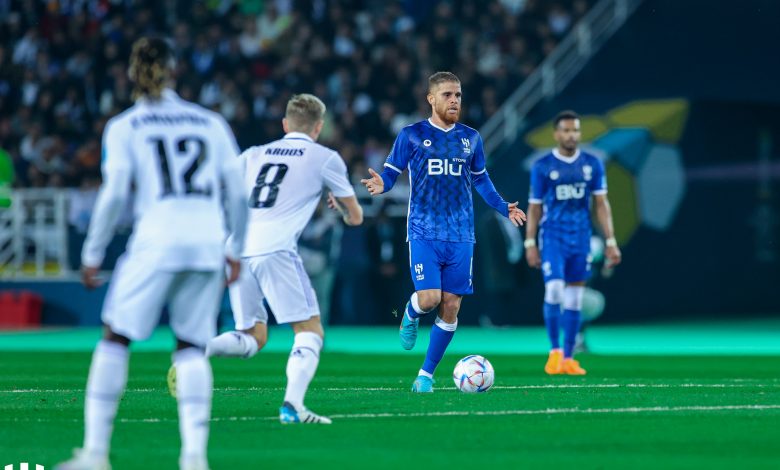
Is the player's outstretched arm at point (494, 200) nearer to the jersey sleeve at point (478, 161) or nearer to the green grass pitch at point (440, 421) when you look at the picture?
the jersey sleeve at point (478, 161)

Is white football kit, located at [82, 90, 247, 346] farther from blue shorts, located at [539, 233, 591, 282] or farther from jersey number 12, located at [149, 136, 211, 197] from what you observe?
blue shorts, located at [539, 233, 591, 282]

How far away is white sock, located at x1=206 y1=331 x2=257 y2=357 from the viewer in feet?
32.7

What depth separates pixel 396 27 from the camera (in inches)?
1052

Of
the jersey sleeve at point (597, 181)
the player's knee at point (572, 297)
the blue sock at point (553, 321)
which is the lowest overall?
the blue sock at point (553, 321)

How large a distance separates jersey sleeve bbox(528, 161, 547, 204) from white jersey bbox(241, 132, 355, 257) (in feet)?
18.8

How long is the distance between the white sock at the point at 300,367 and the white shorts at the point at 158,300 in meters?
2.03

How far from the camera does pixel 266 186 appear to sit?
31.8ft

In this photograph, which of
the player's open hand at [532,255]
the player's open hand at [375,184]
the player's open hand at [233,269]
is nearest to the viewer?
the player's open hand at [233,269]

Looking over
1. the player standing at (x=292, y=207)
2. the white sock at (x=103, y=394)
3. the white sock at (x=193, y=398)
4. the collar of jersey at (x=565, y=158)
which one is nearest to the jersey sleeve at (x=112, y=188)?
the white sock at (x=103, y=394)

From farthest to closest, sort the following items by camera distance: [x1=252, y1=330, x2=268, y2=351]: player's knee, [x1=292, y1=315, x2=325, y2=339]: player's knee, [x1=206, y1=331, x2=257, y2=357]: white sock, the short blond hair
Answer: [x1=252, y1=330, x2=268, y2=351]: player's knee, [x1=206, y1=331, x2=257, y2=357]: white sock, the short blond hair, [x1=292, y1=315, x2=325, y2=339]: player's knee

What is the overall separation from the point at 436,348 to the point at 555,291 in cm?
341

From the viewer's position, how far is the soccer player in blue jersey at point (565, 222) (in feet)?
49.1

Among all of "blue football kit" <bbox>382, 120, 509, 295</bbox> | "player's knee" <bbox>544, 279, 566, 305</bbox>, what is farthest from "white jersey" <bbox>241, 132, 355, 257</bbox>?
"player's knee" <bbox>544, 279, 566, 305</bbox>

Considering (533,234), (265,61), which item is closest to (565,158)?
(533,234)
